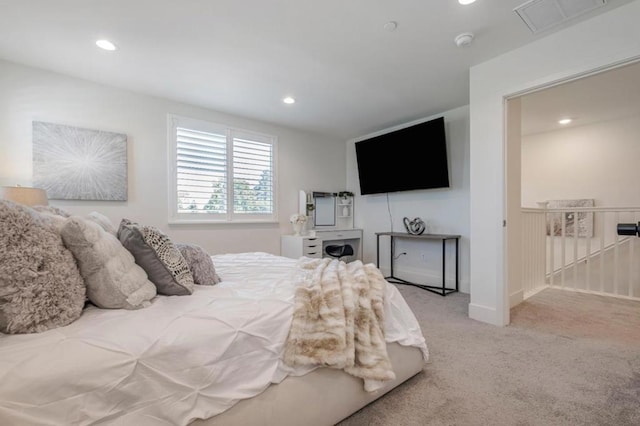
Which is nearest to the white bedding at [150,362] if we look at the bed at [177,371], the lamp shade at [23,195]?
the bed at [177,371]

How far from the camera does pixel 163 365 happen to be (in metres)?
0.98

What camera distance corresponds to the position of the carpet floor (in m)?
1.46

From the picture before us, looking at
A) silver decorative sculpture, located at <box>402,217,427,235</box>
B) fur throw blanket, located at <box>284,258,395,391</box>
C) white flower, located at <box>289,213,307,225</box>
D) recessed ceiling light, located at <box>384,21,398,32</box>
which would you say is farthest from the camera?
white flower, located at <box>289,213,307,225</box>

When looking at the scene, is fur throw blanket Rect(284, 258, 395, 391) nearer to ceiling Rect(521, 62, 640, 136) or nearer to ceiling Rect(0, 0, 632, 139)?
ceiling Rect(0, 0, 632, 139)

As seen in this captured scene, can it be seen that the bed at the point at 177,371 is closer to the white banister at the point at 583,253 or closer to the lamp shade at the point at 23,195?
the lamp shade at the point at 23,195

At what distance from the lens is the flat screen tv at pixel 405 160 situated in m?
3.87

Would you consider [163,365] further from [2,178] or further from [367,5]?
[2,178]

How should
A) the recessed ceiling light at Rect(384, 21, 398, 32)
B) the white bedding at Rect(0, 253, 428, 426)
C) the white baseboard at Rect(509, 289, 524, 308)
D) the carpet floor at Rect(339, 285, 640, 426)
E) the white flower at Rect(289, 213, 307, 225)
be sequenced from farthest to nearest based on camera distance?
the white flower at Rect(289, 213, 307, 225) → the white baseboard at Rect(509, 289, 524, 308) → the recessed ceiling light at Rect(384, 21, 398, 32) → the carpet floor at Rect(339, 285, 640, 426) → the white bedding at Rect(0, 253, 428, 426)

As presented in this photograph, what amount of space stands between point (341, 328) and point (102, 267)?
1.01 metres

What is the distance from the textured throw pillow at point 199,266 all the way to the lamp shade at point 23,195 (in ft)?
5.31

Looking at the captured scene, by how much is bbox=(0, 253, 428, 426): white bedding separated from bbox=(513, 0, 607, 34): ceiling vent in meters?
2.51

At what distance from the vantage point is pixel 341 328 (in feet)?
4.33

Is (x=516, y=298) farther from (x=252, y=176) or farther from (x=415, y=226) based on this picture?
(x=252, y=176)

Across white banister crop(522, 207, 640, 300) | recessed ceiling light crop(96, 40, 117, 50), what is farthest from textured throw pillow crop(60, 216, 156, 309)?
white banister crop(522, 207, 640, 300)
